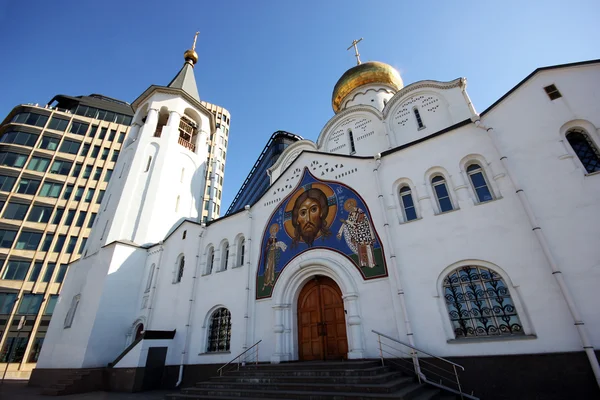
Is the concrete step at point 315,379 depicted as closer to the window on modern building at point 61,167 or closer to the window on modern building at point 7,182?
the window on modern building at point 7,182

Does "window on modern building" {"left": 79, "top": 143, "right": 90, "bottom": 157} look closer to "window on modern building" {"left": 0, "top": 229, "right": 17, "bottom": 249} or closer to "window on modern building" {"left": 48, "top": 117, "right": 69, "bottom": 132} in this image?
"window on modern building" {"left": 48, "top": 117, "right": 69, "bottom": 132}

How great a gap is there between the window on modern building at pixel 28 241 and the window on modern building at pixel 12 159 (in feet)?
25.2

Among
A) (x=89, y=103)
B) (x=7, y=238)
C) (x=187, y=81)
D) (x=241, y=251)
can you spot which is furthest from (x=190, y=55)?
(x=7, y=238)

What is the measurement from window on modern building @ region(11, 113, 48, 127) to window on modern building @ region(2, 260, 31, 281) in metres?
15.9

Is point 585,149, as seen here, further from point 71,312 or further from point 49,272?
point 49,272

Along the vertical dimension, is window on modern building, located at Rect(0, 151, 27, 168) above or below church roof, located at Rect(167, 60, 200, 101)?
below

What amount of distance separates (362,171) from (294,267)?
14.4 ft

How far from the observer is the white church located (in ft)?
22.1

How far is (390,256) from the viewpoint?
Answer: 28.8 ft

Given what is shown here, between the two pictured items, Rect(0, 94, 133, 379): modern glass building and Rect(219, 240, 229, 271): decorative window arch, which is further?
Rect(0, 94, 133, 379): modern glass building

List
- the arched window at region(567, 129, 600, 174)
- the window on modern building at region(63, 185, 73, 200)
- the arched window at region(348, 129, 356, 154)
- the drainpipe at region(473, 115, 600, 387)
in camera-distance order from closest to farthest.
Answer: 1. the drainpipe at region(473, 115, 600, 387)
2. the arched window at region(567, 129, 600, 174)
3. the arched window at region(348, 129, 356, 154)
4. the window on modern building at region(63, 185, 73, 200)

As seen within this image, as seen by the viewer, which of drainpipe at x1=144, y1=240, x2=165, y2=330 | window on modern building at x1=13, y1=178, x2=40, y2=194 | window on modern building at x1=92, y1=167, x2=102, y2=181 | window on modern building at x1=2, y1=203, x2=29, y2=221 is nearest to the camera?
drainpipe at x1=144, y1=240, x2=165, y2=330

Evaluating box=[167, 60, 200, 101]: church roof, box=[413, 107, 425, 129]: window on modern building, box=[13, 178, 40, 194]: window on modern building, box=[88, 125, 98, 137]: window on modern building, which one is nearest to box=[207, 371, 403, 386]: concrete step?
box=[413, 107, 425, 129]: window on modern building

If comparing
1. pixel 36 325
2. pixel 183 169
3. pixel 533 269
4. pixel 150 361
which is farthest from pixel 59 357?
pixel 533 269
